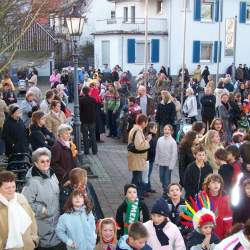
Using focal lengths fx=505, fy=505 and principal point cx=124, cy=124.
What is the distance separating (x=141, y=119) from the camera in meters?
9.78

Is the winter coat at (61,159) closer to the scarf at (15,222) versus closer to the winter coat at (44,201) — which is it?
the winter coat at (44,201)

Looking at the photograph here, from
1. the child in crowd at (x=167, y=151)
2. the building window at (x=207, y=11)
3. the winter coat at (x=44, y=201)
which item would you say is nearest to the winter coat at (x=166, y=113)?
the child in crowd at (x=167, y=151)

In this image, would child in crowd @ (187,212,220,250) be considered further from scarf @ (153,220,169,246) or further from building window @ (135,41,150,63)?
building window @ (135,41,150,63)

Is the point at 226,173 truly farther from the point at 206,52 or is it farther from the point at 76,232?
the point at 206,52

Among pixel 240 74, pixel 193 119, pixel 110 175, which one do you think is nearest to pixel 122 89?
pixel 193 119

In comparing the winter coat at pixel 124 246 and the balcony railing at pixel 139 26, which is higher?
the balcony railing at pixel 139 26

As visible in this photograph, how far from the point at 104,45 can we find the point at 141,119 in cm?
2936

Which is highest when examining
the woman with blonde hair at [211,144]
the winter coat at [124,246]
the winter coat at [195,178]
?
the woman with blonde hair at [211,144]

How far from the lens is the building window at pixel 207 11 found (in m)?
37.8

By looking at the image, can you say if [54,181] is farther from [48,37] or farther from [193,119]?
[48,37]

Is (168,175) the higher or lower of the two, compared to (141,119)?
lower

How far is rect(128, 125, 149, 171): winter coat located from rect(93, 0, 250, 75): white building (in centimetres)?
2692

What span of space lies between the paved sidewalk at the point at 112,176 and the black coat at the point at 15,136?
6.18 ft

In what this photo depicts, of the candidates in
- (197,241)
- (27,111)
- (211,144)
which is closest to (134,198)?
(197,241)
